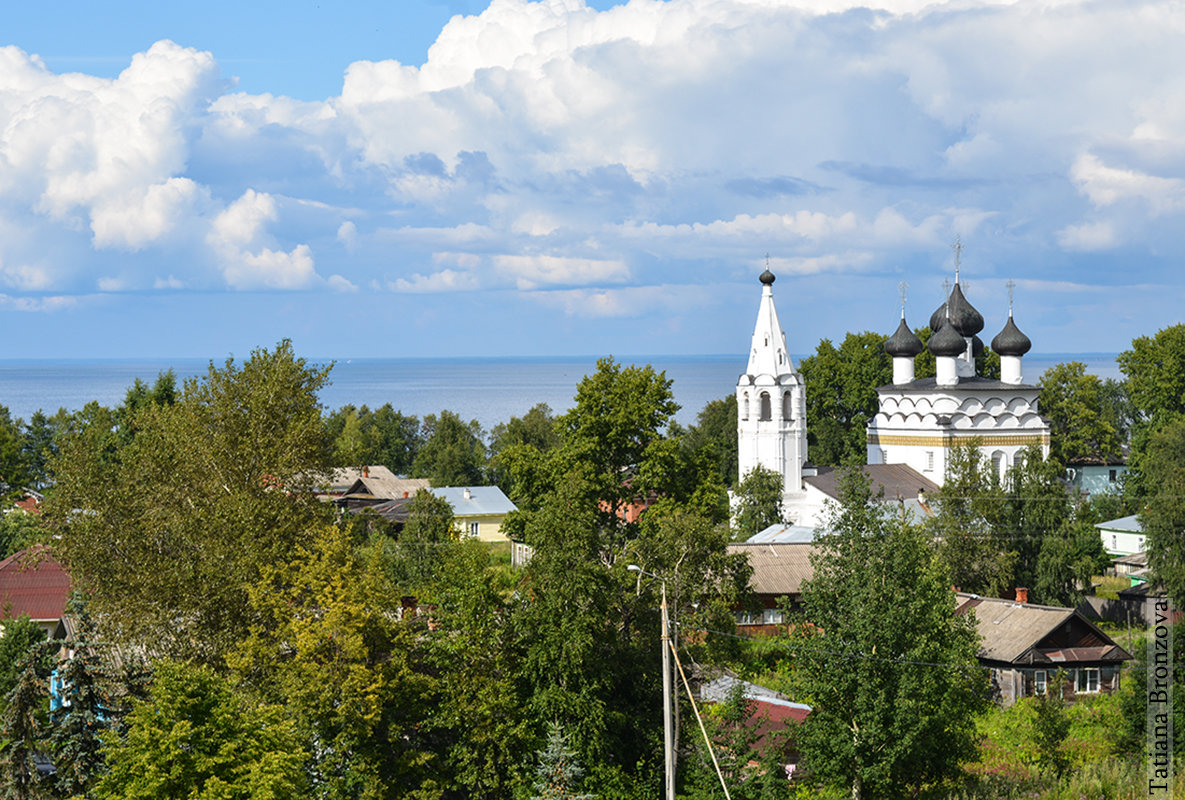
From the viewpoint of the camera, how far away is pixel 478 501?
61219mm

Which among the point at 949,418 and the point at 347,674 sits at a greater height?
the point at 949,418

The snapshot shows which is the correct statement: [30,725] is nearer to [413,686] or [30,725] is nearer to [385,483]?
[413,686]

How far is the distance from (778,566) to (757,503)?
12538 mm

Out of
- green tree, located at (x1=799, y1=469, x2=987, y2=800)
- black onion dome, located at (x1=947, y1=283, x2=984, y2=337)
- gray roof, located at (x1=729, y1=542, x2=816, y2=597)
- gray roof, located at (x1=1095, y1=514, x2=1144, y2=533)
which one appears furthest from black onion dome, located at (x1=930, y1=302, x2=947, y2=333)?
green tree, located at (x1=799, y1=469, x2=987, y2=800)

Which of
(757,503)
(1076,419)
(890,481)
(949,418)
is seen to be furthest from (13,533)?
(1076,419)

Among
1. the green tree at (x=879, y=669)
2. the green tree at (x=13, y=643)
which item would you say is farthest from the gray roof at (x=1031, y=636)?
the green tree at (x=13, y=643)

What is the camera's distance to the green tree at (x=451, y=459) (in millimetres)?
74062

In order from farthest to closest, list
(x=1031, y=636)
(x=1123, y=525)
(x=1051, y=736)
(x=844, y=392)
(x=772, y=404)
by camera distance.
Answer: (x=844, y=392) < (x=772, y=404) < (x=1123, y=525) < (x=1031, y=636) < (x=1051, y=736)

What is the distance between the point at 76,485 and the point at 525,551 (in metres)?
26.8

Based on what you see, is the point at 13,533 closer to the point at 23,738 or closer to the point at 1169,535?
the point at 23,738

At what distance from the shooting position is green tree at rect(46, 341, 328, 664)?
2222 centimetres

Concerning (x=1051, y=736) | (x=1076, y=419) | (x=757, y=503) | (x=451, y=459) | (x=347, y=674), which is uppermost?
(x=1076, y=419)

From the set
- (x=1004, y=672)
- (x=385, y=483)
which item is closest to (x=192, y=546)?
(x=1004, y=672)

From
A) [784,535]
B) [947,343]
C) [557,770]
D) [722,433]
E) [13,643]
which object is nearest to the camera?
[557,770]
